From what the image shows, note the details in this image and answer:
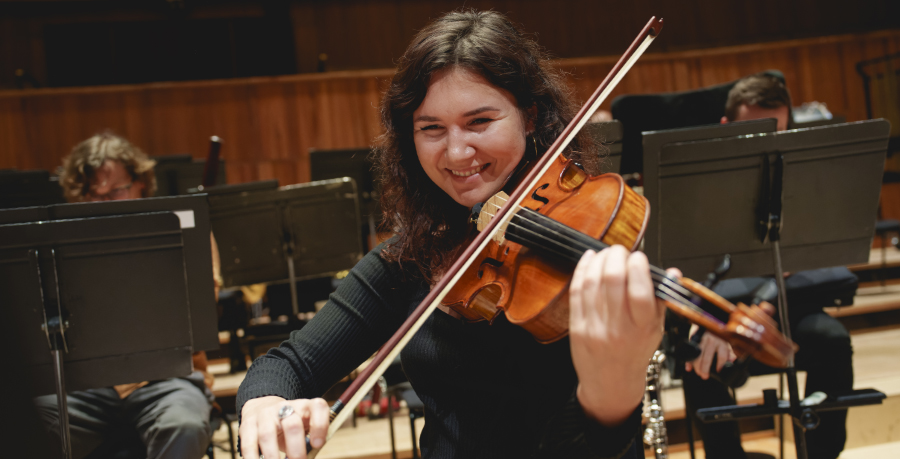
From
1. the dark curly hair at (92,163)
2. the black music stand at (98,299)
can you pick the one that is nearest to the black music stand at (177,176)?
the dark curly hair at (92,163)

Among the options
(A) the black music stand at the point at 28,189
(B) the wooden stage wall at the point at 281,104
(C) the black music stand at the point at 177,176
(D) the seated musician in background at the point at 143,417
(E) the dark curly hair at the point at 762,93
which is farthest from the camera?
(B) the wooden stage wall at the point at 281,104

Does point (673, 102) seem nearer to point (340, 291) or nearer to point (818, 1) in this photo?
point (340, 291)

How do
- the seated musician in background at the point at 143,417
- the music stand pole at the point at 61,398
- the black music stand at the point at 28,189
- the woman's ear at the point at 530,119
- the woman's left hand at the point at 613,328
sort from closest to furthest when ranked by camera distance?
the woman's left hand at the point at 613,328, the woman's ear at the point at 530,119, the music stand pole at the point at 61,398, the seated musician in background at the point at 143,417, the black music stand at the point at 28,189

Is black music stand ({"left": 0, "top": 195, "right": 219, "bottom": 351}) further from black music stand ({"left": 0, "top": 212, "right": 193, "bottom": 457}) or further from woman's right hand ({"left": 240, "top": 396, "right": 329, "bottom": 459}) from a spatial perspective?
woman's right hand ({"left": 240, "top": 396, "right": 329, "bottom": 459})

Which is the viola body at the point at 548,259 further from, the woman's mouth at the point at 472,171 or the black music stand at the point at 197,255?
the black music stand at the point at 197,255

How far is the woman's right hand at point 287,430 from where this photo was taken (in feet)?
2.69

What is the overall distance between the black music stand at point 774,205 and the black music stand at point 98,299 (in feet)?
4.35

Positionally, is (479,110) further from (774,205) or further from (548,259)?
(774,205)

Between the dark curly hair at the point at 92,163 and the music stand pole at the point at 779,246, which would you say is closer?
the music stand pole at the point at 779,246

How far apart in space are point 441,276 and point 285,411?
15.9 inches

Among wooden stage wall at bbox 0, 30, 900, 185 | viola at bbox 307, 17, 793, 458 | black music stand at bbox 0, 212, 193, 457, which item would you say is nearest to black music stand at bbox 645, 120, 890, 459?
viola at bbox 307, 17, 793, 458

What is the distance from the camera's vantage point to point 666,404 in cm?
275

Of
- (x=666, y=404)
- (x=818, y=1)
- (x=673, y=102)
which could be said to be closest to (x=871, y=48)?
(x=818, y=1)

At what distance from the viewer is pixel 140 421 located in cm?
201
